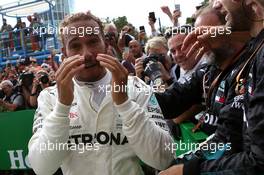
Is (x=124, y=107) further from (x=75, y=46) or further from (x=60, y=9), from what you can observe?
(x=60, y=9)

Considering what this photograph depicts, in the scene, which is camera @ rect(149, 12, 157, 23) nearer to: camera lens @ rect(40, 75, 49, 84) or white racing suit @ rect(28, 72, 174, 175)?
camera lens @ rect(40, 75, 49, 84)

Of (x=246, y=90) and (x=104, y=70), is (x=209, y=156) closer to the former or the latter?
(x=246, y=90)

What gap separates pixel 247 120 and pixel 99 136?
2.92 ft

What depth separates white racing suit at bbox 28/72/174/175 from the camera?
76.2 inches

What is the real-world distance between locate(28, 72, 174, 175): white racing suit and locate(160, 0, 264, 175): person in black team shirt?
0.28 meters

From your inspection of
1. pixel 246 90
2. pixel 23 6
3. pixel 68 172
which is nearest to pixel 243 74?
pixel 246 90

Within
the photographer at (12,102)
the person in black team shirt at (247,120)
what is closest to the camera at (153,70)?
the person in black team shirt at (247,120)

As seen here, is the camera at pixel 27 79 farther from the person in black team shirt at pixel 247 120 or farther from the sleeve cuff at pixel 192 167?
the sleeve cuff at pixel 192 167

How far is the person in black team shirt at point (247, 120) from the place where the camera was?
4.40 ft

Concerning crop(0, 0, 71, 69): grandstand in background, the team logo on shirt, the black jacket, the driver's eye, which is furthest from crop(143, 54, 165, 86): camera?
crop(0, 0, 71, 69): grandstand in background

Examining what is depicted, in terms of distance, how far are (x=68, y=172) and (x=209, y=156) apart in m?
0.82

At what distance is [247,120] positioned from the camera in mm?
1408

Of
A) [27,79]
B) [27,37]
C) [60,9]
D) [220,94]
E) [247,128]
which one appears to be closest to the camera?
[247,128]

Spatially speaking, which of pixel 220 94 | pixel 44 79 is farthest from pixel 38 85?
pixel 220 94
